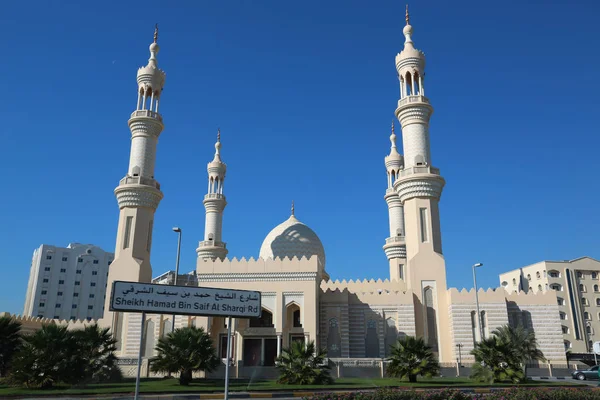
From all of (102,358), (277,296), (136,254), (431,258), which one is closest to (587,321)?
(431,258)

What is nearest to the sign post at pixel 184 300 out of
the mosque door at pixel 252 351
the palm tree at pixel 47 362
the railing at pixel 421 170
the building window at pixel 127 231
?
the palm tree at pixel 47 362

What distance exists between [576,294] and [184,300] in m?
63.5

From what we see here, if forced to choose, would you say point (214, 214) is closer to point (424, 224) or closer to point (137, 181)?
point (137, 181)

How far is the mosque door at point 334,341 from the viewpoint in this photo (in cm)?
3425

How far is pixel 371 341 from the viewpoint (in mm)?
35281

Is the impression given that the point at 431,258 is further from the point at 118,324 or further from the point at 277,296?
the point at 118,324

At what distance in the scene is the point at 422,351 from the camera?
24.5 meters

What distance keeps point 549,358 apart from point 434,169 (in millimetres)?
14537

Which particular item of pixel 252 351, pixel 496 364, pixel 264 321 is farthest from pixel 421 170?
pixel 252 351

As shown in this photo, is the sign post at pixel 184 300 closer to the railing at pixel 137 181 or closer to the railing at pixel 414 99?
the railing at pixel 137 181

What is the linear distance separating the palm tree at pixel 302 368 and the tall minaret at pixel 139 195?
1560 cm

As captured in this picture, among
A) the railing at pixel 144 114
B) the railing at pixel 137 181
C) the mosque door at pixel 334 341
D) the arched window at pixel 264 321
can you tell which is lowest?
the mosque door at pixel 334 341

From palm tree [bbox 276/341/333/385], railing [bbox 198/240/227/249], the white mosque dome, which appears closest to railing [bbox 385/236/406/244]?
the white mosque dome

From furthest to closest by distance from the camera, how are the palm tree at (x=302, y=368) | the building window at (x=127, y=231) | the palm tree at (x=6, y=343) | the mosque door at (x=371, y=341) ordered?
the building window at (x=127, y=231) < the mosque door at (x=371, y=341) < the palm tree at (x=6, y=343) < the palm tree at (x=302, y=368)
